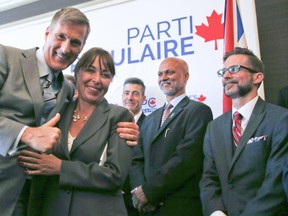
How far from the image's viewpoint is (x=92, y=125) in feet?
4.52

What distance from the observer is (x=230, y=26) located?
275 centimetres

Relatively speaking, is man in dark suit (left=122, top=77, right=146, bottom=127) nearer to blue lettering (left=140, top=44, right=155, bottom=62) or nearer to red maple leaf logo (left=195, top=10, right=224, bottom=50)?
blue lettering (left=140, top=44, right=155, bottom=62)

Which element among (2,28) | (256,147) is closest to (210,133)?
(256,147)

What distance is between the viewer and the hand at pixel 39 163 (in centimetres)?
121

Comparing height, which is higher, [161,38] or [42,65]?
[161,38]

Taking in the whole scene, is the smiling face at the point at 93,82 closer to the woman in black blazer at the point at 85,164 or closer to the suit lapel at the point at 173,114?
→ the woman in black blazer at the point at 85,164

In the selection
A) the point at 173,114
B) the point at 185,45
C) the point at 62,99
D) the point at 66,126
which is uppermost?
the point at 185,45

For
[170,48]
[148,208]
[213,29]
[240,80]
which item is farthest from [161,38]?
[148,208]

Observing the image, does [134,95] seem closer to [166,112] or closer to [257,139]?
[166,112]

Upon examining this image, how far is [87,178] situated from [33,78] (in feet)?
1.42

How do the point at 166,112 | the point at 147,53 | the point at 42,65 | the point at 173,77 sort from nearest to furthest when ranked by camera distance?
the point at 42,65
the point at 166,112
the point at 173,77
the point at 147,53

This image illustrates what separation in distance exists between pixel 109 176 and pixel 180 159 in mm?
967

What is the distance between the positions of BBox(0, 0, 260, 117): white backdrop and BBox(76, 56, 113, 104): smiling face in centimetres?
167

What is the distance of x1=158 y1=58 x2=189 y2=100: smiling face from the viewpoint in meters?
2.57
